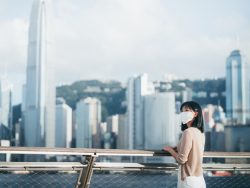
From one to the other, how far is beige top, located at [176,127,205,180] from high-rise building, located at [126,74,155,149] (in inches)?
4216

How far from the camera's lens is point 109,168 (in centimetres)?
473

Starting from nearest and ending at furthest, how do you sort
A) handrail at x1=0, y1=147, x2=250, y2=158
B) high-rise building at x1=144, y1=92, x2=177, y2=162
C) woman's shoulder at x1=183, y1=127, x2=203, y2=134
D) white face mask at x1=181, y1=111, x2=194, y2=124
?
handrail at x1=0, y1=147, x2=250, y2=158 < woman's shoulder at x1=183, y1=127, x2=203, y2=134 < white face mask at x1=181, y1=111, x2=194, y2=124 < high-rise building at x1=144, y1=92, x2=177, y2=162

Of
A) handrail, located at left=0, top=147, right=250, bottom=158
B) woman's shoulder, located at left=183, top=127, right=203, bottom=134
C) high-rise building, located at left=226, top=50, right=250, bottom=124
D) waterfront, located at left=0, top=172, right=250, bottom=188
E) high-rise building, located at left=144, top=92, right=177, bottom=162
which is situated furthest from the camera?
high-rise building, located at left=226, top=50, right=250, bottom=124

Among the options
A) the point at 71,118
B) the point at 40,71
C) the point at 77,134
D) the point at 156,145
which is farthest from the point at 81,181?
the point at 40,71

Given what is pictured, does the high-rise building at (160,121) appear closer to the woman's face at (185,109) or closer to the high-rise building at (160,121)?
the high-rise building at (160,121)

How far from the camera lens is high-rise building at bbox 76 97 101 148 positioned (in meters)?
121

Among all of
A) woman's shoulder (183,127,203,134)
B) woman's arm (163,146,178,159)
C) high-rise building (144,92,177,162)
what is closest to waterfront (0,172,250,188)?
woman's arm (163,146,178,159)

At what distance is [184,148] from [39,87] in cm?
14033

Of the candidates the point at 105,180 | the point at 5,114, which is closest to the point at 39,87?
the point at 5,114

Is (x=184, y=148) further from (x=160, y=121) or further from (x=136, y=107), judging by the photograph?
(x=136, y=107)

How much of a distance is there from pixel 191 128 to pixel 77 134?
122m

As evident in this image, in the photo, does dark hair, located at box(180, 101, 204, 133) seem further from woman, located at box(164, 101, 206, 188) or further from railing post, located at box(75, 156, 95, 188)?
railing post, located at box(75, 156, 95, 188)

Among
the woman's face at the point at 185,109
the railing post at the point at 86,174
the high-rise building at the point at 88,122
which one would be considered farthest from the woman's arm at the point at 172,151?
the high-rise building at the point at 88,122

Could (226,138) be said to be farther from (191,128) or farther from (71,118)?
(191,128)
